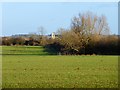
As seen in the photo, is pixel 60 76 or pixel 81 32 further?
pixel 81 32

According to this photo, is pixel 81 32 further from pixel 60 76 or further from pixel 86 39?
pixel 60 76

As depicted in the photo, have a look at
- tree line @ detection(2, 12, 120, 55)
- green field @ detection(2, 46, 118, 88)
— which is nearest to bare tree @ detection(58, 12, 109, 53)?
tree line @ detection(2, 12, 120, 55)

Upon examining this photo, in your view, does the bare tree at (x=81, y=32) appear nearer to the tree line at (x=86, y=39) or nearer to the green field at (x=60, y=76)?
the tree line at (x=86, y=39)

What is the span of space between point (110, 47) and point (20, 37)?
59.3 meters

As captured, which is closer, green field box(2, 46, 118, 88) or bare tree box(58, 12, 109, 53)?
green field box(2, 46, 118, 88)

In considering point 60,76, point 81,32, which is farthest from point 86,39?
point 60,76

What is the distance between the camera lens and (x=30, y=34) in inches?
5906

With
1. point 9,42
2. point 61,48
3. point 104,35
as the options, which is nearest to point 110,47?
point 104,35

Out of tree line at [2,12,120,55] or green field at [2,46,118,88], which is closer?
green field at [2,46,118,88]

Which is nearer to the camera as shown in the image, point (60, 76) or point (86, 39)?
point (60, 76)

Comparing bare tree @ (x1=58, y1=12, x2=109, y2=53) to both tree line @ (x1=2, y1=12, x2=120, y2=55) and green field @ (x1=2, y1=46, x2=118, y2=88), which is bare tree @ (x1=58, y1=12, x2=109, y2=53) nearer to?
tree line @ (x1=2, y1=12, x2=120, y2=55)

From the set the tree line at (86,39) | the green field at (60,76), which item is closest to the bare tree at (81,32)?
the tree line at (86,39)

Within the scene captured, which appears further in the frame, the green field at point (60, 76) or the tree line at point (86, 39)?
the tree line at point (86, 39)

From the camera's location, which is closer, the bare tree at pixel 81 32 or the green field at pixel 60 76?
the green field at pixel 60 76
